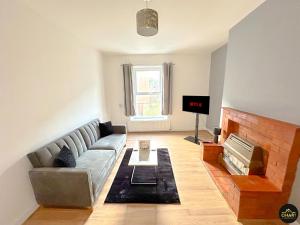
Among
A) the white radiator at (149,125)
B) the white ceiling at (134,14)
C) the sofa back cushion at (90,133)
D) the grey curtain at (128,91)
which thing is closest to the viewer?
the white ceiling at (134,14)

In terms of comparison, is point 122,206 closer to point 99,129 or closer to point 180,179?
point 180,179

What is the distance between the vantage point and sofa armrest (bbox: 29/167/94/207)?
2.00 m

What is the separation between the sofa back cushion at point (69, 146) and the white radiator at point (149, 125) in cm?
177

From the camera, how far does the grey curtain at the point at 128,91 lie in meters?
5.21

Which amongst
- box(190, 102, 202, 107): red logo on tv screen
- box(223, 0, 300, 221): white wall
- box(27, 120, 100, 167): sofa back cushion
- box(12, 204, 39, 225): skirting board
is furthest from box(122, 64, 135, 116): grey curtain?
box(12, 204, 39, 225): skirting board

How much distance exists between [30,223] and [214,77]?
5101 mm

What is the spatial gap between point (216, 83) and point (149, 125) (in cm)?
249

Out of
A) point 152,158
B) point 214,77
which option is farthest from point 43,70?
point 214,77

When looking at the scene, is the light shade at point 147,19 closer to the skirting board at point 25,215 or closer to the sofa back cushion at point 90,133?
the sofa back cushion at point 90,133

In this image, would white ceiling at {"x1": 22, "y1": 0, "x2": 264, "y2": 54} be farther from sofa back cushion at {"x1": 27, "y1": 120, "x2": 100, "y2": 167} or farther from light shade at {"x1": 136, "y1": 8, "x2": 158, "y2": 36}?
sofa back cushion at {"x1": 27, "y1": 120, "x2": 100, "y2": 167}

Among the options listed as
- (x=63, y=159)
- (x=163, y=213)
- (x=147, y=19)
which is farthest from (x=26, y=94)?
(x=163, y=213)

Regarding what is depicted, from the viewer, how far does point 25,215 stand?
2002 mm

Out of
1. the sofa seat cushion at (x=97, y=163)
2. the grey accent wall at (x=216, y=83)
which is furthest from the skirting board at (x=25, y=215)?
the grey accent wall at (x=216, y=83)

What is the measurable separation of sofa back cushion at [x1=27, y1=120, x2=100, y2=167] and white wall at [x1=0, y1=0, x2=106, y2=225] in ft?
0.41
